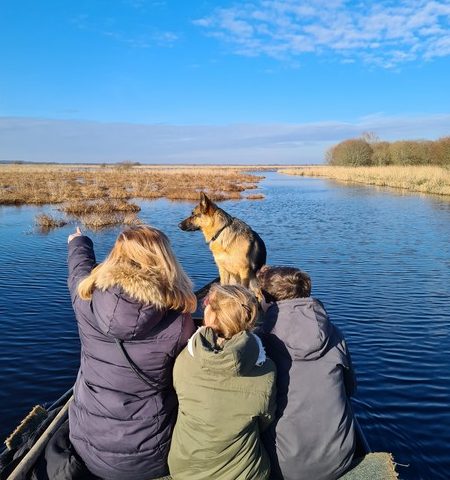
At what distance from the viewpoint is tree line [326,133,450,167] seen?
54.8 meters

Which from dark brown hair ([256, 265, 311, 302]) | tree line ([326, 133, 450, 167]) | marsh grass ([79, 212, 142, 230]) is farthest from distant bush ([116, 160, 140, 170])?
dark brown hair ([256, 265, 311, 302])

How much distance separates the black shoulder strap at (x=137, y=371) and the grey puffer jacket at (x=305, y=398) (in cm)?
91

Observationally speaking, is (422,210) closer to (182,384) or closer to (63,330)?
(63,330)

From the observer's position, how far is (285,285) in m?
3.55

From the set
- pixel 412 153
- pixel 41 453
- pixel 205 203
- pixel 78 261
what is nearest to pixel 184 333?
pixel 78 261

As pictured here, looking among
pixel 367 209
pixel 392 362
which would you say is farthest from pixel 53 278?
pixel 367 209

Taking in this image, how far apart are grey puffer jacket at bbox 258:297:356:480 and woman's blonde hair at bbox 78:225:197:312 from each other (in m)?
0.80

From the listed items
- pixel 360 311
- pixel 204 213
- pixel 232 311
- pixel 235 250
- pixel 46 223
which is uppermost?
pixel 204 213

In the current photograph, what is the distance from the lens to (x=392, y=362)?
7520mm

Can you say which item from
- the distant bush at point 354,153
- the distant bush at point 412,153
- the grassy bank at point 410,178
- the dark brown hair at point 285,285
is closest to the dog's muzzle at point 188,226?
the dark brown hair at point 285,285

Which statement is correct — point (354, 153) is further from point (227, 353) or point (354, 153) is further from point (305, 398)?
point (227, 353)

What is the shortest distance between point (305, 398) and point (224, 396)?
712mm

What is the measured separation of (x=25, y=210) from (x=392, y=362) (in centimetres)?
2677

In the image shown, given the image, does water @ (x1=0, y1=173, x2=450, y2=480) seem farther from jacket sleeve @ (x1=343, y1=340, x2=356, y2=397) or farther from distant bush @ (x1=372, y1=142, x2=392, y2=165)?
distant bush @ (x1=372, y1=142, x2=392, y2=165)
